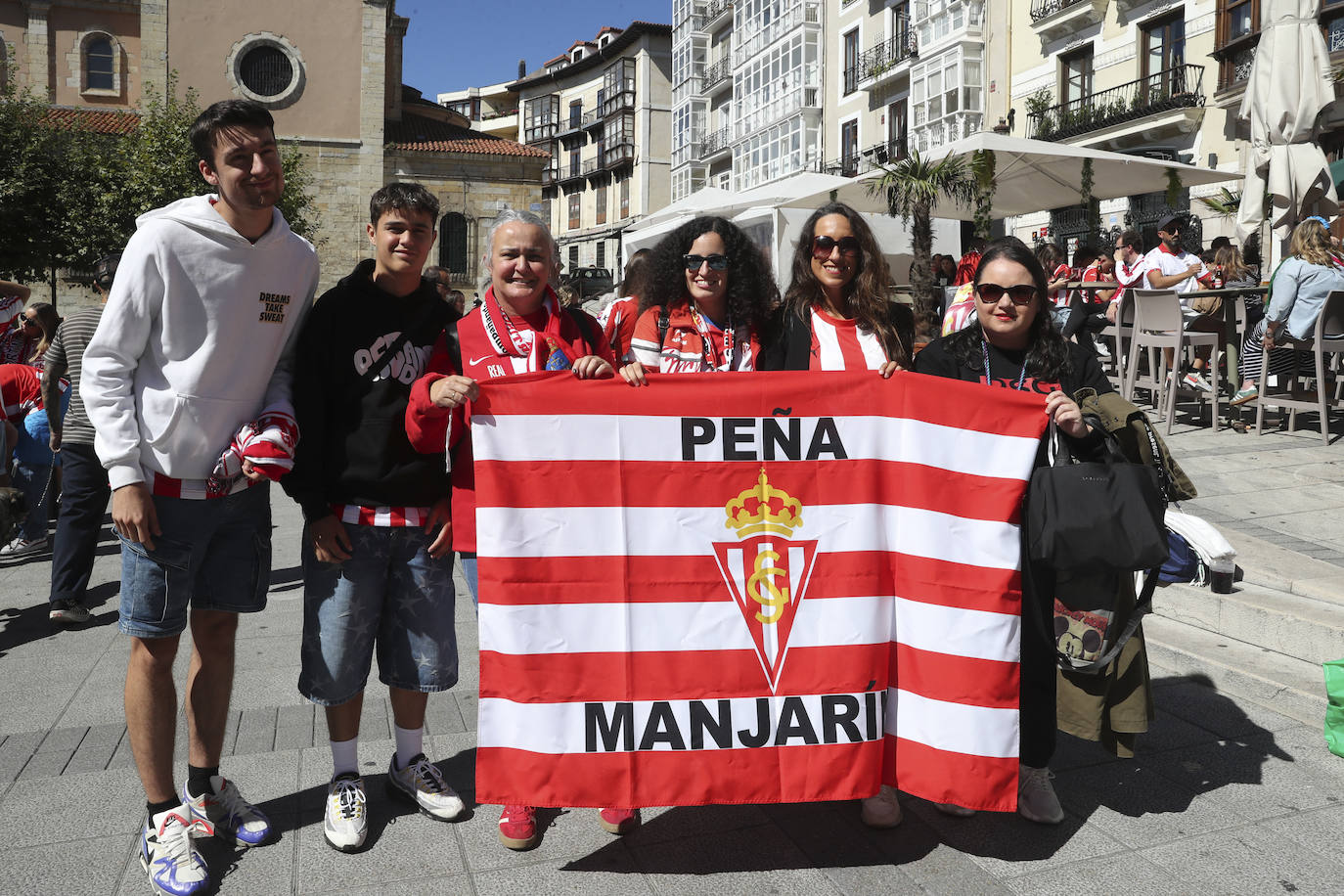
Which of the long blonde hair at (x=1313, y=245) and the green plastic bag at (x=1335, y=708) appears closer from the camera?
the green plastic bag at (x=1335, y=708)

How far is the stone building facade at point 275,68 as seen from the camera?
34219 mm

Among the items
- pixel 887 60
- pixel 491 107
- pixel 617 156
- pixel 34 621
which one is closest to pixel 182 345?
pixel 34 621

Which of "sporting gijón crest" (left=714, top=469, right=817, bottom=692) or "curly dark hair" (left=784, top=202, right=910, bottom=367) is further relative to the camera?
"curly dark hair" (left=784, top=202, right=910, bottom=367)

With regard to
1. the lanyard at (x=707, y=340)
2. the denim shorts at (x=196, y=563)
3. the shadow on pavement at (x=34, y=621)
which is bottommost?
the shadow on pavement at (x=34, y=621)

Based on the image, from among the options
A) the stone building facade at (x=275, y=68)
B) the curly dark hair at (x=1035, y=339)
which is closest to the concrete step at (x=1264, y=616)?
the curly dark hair at (x=1035, y=339)

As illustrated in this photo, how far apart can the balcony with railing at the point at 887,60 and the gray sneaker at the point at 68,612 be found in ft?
107

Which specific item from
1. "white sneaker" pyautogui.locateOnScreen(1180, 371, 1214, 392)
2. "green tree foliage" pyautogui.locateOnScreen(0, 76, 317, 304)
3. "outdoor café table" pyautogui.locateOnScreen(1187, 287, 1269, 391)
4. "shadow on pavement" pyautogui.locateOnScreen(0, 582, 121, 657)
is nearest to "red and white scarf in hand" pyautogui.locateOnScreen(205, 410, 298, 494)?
"shadow on pavement" pyautogui.locateOnScreen(0, 582, 121, 657)

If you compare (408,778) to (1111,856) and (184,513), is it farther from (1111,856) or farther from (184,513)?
(1111,856)

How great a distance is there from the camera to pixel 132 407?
2754mm

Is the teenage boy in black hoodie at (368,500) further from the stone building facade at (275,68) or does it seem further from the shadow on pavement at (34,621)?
the stone building facade at (275,68)

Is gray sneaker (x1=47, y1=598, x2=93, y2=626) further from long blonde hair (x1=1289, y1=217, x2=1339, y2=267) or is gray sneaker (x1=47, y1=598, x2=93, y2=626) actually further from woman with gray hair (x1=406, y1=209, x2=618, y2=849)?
long blonde hair (x1=1289, y1=217, x2=1339, y2=267)

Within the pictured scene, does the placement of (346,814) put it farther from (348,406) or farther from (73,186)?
(73,186)

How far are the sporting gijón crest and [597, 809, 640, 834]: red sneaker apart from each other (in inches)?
24.3

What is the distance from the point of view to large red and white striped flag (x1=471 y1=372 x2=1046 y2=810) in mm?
2910
